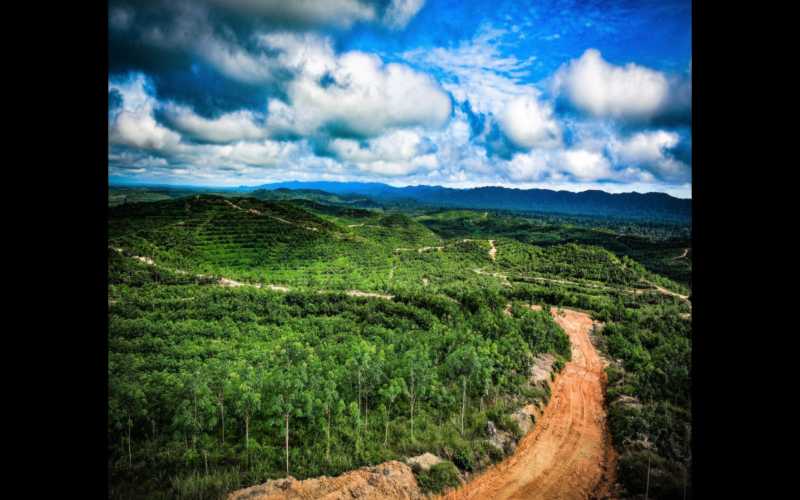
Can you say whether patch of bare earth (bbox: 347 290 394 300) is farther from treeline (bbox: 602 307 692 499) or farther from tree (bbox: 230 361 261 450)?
tree (bbox: 230 361 261 450)

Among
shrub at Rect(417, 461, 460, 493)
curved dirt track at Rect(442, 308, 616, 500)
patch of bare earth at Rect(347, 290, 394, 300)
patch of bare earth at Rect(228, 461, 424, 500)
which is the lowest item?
curved dirt track at Rect(442, 308, 616, 500)

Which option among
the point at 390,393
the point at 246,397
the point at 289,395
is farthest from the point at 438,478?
the point at 246,397

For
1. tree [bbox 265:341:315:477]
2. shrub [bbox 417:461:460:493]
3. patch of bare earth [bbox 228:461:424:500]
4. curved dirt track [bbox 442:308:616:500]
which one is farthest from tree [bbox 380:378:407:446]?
curved dirt track [bbox 442:308:616:500]

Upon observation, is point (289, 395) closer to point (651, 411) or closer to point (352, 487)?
point (352, 487)

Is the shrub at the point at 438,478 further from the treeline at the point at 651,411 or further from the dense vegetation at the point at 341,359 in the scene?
the treeline at the point at 651,411
